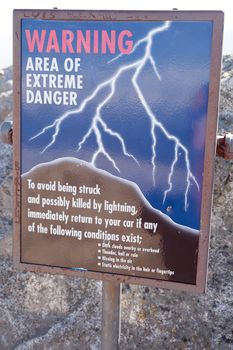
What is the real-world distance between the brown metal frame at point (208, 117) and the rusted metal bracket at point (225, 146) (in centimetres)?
19

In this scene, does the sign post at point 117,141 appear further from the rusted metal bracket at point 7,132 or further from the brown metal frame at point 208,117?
the rusted metal bracket at point 7,132

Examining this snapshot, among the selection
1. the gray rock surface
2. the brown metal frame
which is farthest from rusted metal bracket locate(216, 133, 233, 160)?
the gray rock surface

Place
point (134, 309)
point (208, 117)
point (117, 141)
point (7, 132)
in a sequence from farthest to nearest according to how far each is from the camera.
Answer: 1. point (134, 309)
2. point (7, 132)
3. point (117, 141)
4. point (208, 117)

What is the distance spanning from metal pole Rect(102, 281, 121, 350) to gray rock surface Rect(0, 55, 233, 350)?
1.05 m

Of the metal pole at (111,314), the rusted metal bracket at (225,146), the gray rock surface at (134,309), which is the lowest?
the gray rock surface at (134,309)

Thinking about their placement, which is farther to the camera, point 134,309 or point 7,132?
point 134,309

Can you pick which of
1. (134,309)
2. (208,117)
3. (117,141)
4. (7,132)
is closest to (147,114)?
(117,141)

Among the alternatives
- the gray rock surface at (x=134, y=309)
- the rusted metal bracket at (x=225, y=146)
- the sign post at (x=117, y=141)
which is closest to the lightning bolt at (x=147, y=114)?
the sign post at (x=117, y=141)

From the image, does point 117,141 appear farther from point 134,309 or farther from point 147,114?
point 134,309

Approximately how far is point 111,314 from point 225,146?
1.29 m

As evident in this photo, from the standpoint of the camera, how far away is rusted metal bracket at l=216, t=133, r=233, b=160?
2.73m

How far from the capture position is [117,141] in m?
2.71

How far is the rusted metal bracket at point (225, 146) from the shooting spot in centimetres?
273

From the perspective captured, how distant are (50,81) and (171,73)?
70 centimetres
